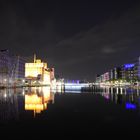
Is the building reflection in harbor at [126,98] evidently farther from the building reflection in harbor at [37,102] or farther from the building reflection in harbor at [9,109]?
the building reflection in harbor at [9,109]

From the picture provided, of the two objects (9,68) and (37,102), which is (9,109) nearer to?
(37,102)

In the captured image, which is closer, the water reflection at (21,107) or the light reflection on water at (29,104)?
the water reflection at (21,107)

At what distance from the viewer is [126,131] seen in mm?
17547

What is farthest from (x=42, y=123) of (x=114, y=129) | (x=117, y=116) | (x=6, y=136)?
(x=117, y=116)

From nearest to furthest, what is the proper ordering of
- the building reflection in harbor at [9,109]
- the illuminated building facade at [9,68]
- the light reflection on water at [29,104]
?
the building reflection in harbor at [9,109]
the light reflection on water at [29,104]
the illuminated building facade at [9,68]

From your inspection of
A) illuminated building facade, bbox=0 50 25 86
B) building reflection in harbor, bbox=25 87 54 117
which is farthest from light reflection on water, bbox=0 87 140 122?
illuminated building facade, bbox=0 50 25 86

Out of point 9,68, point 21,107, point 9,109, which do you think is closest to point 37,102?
point 21,107

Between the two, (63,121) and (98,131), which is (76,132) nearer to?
(98,131)

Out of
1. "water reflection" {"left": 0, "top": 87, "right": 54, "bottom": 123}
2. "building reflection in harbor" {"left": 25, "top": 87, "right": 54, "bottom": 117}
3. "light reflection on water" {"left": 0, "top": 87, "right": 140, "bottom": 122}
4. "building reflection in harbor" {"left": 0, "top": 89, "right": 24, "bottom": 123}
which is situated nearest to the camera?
"building reflection in harbor" {"left": 0, "top": 89, "right": 24, "bottom": 123}

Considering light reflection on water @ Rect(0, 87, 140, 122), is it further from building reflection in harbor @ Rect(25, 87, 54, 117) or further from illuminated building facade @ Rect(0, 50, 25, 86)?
illuminated building facade @ Rect(0, 50, 25, 86)

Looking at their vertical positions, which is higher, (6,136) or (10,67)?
(10,67)

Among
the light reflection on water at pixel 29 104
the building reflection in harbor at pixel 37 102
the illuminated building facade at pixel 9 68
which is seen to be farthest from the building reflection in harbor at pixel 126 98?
the illuminated building facade at pixel 9 68

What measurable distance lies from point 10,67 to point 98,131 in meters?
→ 153

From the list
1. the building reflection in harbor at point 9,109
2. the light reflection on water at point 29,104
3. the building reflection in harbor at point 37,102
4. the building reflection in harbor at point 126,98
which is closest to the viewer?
the building reflection in harbor at point 9,109
